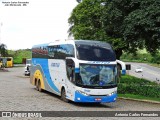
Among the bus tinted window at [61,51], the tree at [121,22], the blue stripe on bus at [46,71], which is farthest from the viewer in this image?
the tree at [121,22]

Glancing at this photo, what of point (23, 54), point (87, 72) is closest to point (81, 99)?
point (87, 72)

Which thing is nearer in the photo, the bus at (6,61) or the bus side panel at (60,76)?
the bus side panel at (60,76)

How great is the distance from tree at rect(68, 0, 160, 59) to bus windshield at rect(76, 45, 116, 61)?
7183 mm

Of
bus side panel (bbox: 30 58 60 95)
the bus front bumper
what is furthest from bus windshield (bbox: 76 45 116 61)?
bus side panel (bbox: 30 58 60 95)

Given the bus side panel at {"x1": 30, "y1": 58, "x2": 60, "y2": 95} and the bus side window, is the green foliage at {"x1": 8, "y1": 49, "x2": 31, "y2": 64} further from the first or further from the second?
the bus side window

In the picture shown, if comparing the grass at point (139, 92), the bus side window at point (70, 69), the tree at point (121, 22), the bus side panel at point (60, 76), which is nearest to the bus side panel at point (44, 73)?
the bus side panel at point (60, 76)

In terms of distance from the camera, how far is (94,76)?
835 inches

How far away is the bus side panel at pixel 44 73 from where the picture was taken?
2611 cm

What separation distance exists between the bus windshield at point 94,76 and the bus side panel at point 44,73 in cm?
408

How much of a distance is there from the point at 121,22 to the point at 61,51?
10765mm

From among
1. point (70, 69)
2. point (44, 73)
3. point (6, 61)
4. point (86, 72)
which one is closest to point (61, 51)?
point (70, 69)

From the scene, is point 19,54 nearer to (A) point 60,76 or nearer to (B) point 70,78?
(A) point 60,76

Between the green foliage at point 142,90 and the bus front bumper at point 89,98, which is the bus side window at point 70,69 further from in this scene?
the green foliage at point 142,90

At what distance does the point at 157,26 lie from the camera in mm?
28594
